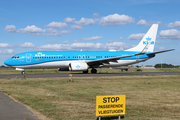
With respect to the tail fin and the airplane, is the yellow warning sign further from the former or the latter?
the tail fin

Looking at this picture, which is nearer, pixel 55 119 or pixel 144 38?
pixel 55 119

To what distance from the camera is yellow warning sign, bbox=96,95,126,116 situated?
7.64 m

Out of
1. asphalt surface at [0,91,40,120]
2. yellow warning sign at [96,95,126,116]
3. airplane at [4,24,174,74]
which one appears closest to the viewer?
yellow warning sign at [96,95,126,116]

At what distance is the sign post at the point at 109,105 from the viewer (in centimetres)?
764

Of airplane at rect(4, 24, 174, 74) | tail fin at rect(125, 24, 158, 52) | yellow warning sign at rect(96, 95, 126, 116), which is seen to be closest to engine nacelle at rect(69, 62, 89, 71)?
airplane at rect(4, 24, 174, 74)

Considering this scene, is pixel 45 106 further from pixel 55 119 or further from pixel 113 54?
pixel 113 54

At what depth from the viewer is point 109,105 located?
7816 mm

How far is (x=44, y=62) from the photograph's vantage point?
38562mm

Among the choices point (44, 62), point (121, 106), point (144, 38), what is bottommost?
point (121, 106)

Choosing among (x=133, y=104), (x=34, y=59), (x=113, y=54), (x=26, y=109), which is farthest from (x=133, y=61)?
(x=26, y=109)

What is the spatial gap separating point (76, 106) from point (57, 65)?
94.4ft

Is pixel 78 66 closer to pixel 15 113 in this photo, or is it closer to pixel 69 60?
pixel 69 60

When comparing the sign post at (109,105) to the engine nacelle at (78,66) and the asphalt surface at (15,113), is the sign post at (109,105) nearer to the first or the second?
the asphalt surface at (15,113)

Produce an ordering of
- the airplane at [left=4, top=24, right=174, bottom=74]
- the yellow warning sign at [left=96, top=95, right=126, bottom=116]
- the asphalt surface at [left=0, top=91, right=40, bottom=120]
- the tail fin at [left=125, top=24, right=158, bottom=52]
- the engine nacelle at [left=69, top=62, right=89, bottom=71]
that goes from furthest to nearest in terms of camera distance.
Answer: the tail fin at [left=125, top=24, right=158, bottom=52]
the airplane at [left=4, top=24, right=174, bottom=74]
the engine nacelle at [left=69, top=62, right=89, bottom=71]
the asphalt surface at [left=0, top=91, right=40, bottom=120]
the yellow warning sign at [left=96, top=95, right=126, bottom=116]
